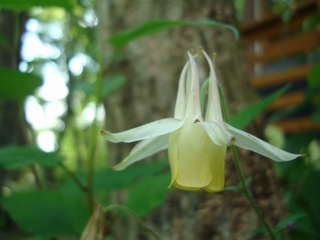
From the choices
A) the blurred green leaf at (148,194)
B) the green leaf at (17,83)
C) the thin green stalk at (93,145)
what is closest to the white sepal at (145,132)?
the blurred green leaf at (148,194)

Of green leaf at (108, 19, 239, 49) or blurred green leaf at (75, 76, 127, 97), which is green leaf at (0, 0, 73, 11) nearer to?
green leaf at (108, 19, 239, 49)

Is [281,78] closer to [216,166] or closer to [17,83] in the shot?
[17,83]

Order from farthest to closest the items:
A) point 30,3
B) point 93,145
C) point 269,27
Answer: point 269,27 < point 93,145 < point 30,3

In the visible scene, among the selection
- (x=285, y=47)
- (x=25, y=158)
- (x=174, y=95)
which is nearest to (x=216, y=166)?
(x=25, y=158)

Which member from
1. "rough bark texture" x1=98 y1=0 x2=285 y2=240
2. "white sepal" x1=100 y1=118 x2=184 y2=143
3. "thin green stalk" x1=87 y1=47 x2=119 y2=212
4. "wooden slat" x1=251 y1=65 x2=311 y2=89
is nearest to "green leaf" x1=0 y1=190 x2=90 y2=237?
"thin green stalk" x1=87 y1=47 x2=119 y2=212

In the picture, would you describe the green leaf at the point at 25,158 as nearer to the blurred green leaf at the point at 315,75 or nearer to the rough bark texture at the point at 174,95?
the rough bark texture at the point at 174,95
